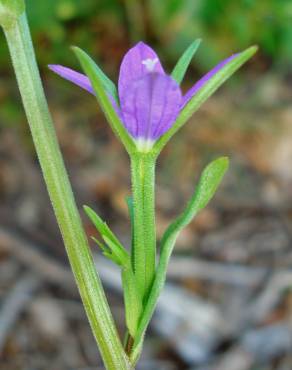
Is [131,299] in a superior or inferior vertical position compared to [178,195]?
superior

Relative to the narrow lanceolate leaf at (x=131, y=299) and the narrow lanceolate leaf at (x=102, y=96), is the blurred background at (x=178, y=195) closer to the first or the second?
the narrow lanceolate leaf at (x=131, y=299)

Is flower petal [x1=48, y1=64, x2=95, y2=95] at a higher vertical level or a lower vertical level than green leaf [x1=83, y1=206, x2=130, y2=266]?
higher

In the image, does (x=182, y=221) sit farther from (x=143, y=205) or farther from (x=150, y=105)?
(x=150, y=105)

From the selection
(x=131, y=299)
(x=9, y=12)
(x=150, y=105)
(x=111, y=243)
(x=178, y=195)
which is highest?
(x=9, y=12)

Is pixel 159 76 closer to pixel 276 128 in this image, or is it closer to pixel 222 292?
pixel 222 292

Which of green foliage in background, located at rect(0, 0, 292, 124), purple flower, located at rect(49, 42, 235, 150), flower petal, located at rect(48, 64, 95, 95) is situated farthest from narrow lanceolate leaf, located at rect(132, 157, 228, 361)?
green foliage in background, located at rect(0, 0, 292, 124)

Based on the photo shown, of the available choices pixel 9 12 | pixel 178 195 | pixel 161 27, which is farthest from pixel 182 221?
pixel 161 27

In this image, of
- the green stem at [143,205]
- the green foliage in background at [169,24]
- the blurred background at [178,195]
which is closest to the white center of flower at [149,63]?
the green stem at [143,205]

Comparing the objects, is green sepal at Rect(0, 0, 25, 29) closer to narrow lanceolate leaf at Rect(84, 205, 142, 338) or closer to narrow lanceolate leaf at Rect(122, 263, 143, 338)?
narrow lanceolate leaf at Rect(84, 205, 142, 338)
